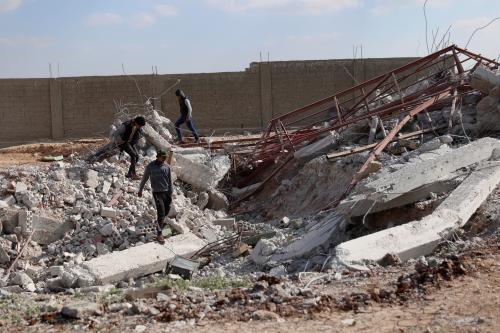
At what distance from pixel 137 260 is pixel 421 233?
3.44 meters

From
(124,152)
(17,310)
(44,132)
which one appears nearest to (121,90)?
(44,132)

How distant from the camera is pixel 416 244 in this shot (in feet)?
24.0

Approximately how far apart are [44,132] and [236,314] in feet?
50.2

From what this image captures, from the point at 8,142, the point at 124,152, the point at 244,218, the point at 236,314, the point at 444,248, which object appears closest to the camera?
the point at 236,314

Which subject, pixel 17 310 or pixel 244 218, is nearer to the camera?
pixel 17 310

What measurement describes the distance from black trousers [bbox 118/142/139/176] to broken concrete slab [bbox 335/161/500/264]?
5101 millimetres

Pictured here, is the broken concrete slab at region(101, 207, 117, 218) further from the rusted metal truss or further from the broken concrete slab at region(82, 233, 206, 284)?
the rusted metal truss

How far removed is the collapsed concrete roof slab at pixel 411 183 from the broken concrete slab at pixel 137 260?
214 centimetres

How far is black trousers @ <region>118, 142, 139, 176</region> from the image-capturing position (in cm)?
1146

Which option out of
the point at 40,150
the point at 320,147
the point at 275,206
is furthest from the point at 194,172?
the point at 40,150

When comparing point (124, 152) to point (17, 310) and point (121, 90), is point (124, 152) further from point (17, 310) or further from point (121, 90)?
point (121, 90)

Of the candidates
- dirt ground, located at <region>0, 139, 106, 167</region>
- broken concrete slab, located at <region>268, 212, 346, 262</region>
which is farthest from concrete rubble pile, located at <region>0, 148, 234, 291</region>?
dirt ground, located at <region>0, 139, 106, 167</region>

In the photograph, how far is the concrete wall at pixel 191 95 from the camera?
65.1ft

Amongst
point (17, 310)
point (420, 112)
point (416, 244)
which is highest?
point (420, 112)
